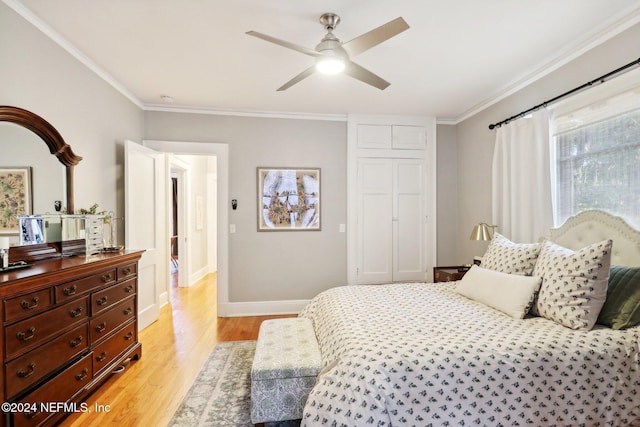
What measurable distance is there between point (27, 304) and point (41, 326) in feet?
0.56

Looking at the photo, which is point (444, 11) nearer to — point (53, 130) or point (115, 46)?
point (115, 46)

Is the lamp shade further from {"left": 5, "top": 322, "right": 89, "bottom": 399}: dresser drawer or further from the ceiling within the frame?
{"left": 5, "top": 322, "right": 89, "bottom": 399}: dresser drawer

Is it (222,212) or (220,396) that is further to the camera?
(222,212)

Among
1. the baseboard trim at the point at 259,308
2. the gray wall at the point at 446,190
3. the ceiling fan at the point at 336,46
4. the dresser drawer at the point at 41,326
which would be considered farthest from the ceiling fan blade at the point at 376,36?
the baseboard trim at the point at 259,308

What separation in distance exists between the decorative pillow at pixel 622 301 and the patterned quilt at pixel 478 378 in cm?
9

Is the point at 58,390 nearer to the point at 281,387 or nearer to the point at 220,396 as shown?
the point at 220,396

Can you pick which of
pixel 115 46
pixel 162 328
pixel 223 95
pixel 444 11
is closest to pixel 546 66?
pixel 444 11

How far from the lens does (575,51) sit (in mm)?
2422

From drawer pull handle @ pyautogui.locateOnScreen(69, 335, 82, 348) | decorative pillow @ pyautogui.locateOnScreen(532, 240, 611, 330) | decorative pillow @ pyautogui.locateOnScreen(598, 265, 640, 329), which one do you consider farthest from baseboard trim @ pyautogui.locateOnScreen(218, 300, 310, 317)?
decorative pillow @ pyautogui.locateOnScreen(598, 265, 640, 329)

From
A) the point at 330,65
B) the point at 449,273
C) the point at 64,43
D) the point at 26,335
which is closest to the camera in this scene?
the point at 26,335

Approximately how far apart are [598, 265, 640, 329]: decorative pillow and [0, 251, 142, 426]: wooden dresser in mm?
3164

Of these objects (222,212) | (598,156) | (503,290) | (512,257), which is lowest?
(503,290)

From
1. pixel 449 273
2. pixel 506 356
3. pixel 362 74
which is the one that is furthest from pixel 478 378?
pixel 449 273

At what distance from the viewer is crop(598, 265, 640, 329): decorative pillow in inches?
66.8
